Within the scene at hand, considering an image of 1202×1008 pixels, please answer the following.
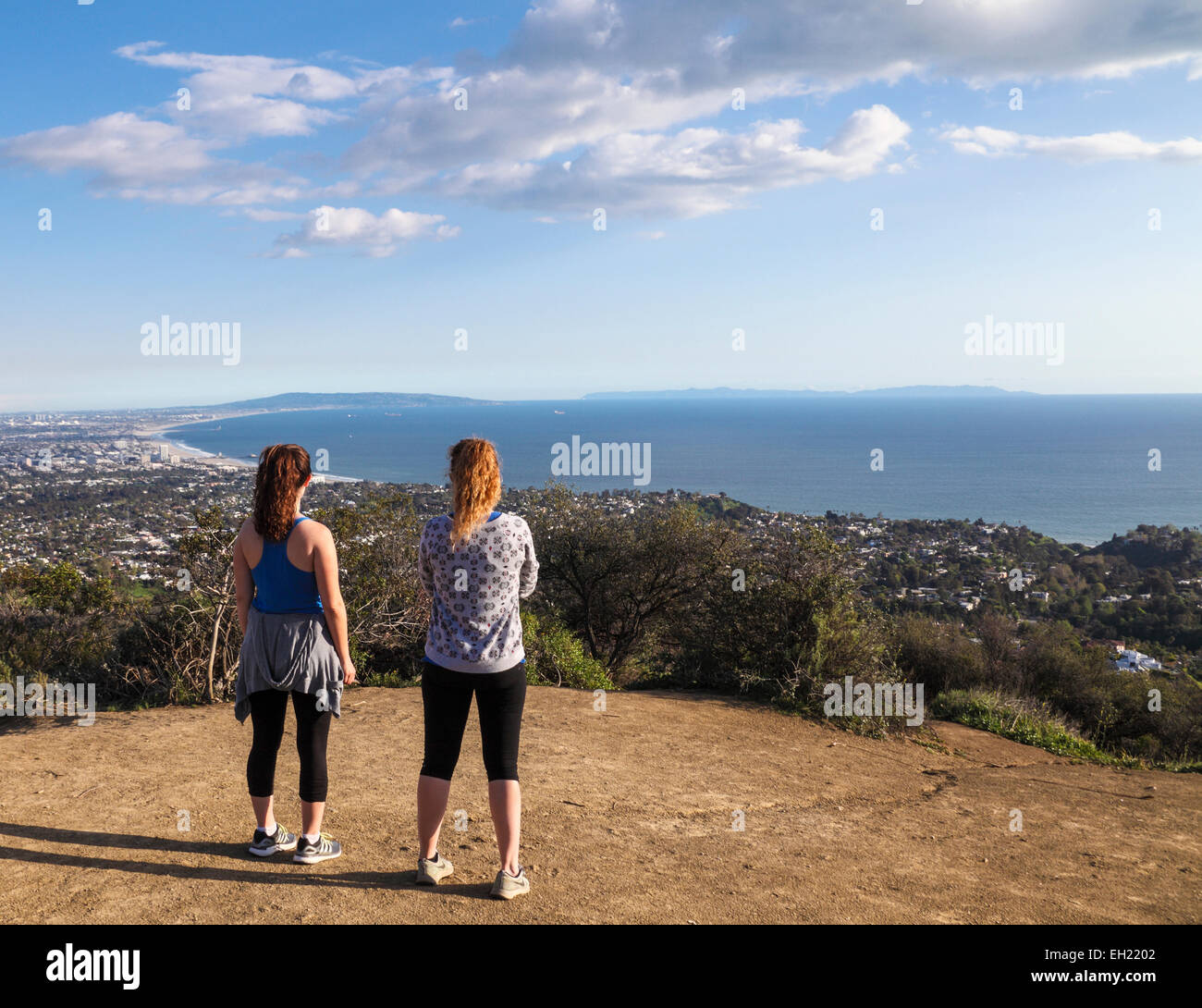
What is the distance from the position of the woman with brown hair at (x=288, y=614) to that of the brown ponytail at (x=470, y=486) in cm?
66

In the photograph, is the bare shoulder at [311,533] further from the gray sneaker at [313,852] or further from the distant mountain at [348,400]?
the distant mountain at [348,400]

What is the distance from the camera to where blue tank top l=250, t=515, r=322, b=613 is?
3.56 metres

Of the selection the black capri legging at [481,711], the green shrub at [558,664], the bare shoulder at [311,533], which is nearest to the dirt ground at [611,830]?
the black capri legging at [481,711]

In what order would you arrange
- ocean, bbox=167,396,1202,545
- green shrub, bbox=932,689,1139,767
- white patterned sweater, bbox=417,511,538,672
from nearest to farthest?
white patterned sweater, bbox=417,511,538,672, green shrub, bbox=932,689,1139,767, ocean, bbox=167,396,1202,545

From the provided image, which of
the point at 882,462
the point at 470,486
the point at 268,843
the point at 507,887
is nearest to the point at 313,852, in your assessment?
the point at 268,843

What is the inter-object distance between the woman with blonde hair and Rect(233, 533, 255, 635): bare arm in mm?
865

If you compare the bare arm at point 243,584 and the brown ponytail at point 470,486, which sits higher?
the brown ponytail at point 470,486

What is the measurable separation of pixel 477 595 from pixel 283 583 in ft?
3.13

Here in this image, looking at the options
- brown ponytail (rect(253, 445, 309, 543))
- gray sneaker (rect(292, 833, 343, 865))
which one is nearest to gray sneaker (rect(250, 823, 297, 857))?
gray sneaker (rect(292, 833, 343, 865))

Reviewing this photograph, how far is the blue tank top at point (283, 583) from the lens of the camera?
356 centimetres

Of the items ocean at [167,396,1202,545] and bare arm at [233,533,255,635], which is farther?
ocean at [167,396,1202,545]

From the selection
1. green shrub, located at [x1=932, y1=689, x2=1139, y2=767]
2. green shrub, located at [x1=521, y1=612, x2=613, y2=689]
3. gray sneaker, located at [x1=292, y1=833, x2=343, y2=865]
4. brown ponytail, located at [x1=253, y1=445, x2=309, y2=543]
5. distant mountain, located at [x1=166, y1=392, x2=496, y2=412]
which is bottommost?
green shrub, located at [x1=932, y1=689, x2=1139, y2=767]

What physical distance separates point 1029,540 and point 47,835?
3696 cm

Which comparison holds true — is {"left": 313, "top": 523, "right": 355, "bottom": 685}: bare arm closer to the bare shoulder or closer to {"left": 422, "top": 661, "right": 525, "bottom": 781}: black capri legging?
the bare shoulder
